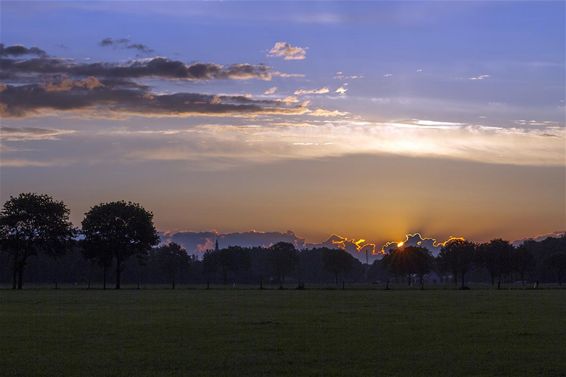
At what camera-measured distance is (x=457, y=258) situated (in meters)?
183

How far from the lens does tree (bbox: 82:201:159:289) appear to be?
124 m

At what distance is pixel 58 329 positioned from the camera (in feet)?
106

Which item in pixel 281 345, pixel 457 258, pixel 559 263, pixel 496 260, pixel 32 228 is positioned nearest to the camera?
pixel 281 345

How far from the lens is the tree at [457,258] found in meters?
178

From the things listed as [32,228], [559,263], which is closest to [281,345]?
[32,228]

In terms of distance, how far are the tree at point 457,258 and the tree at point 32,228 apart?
9010 centimetres

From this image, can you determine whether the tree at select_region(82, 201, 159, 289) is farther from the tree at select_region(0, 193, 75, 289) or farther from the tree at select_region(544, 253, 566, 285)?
the tree at select_region(544, 253, 566, 285)

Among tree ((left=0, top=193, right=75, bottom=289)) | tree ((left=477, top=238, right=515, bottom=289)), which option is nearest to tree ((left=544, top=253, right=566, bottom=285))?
tree ((left=477, top=238, right=515, bottom=289))

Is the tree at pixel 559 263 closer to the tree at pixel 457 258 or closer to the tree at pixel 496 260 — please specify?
the tree at pixel 496 260

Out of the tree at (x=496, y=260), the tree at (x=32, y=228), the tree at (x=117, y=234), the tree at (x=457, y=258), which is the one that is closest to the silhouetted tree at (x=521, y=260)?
the tree at (x=496, y=260)

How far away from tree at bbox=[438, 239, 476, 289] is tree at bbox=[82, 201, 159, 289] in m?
77.0

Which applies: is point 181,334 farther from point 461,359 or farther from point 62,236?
point 62,236

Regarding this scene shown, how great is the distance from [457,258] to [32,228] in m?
102

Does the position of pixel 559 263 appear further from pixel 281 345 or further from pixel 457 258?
pixel 281 345
